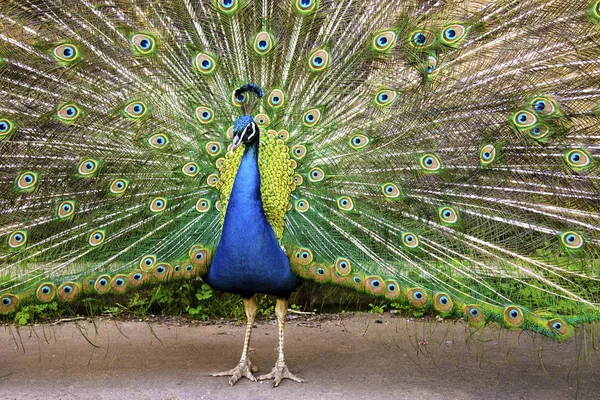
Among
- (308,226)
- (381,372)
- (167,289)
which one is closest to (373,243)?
(308,226)

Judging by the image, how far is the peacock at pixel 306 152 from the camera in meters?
3.42

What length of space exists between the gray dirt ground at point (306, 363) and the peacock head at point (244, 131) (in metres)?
1.47

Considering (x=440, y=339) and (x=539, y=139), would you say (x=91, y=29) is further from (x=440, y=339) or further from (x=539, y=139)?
(x=440, y=339)

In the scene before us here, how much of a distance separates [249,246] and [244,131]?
2.05ft

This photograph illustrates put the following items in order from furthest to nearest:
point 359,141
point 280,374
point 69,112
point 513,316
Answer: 1. point 280,374
2. point 359,141
3. point 69,112
4. point 513,316

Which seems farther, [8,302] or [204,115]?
[204,115]

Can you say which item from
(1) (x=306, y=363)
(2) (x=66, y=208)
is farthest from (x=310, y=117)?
(1) (x=306, y=363)

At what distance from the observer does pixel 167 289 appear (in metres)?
5.36

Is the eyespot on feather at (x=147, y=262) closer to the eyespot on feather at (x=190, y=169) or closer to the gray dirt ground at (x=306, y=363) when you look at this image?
the eyespot on feather at (x=190, y=169)

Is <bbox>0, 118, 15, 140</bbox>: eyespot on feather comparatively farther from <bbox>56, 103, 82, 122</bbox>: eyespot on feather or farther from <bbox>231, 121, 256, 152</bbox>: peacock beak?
<bbox>231, 121, 256, 152</bbox>: peacock beak

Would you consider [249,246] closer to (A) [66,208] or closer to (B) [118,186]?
(B) [118,186]

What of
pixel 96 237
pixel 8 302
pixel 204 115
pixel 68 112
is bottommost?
pixel 8 302

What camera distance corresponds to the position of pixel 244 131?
10.6 ft

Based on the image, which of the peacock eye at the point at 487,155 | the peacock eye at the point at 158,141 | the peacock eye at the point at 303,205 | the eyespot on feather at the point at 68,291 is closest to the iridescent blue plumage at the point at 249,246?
the peacock eye at the point at 303,205
